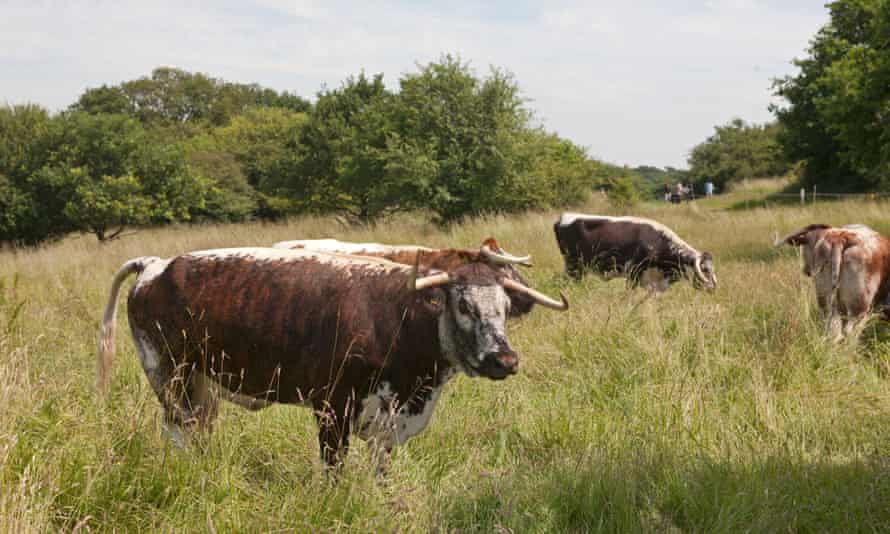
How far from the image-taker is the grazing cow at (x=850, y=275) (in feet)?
22.3

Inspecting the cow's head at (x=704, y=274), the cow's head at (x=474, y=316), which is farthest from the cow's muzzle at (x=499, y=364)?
the cow's head at (x=704, y=274)

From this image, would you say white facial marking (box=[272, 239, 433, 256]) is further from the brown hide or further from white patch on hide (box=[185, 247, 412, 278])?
the brown hide

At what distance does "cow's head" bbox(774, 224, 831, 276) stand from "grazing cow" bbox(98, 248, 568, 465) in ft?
15.2

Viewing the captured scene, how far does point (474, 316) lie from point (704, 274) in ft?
24.7

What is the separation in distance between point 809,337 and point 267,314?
4.53 meters

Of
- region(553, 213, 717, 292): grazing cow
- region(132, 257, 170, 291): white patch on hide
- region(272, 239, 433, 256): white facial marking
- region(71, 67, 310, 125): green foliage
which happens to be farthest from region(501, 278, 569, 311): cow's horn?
region(71, 67, 310, 125): green foliage

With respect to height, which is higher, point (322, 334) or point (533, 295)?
point (533, 295)

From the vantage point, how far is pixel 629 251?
11133 millimetres

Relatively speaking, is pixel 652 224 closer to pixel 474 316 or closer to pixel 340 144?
pixel 474 316

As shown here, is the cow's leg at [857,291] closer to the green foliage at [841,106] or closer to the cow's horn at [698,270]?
the cow's horn at [698,270]

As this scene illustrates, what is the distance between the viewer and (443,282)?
3744 millimetres

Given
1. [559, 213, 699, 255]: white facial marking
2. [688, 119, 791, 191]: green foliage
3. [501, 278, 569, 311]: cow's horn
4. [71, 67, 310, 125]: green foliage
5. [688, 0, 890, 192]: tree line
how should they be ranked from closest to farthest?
[501, 278, 569, 311]: cow's horn < [559, 213, 699, 255]: white facial marking < [688, 0, 890, 192]: tree line < [688, 119, 791, 191]: green foliage < [71, 67, 310, 125]: green foliage

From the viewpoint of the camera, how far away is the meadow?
2938 millimetres

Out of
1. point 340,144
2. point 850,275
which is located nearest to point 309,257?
point 850,275
